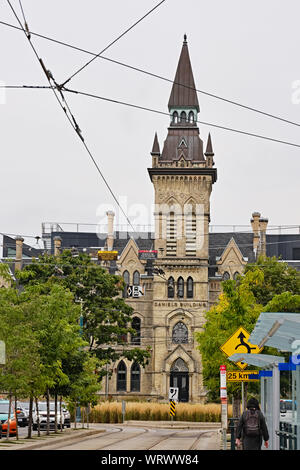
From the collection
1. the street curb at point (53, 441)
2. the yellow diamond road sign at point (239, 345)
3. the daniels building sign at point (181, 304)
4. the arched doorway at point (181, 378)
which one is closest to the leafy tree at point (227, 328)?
the street curb at point (53, 441)

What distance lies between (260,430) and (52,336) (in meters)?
17.3

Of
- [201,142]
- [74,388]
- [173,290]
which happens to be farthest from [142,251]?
[74,388]

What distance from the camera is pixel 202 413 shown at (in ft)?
185

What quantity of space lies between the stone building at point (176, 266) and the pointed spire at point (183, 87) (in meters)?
0.09

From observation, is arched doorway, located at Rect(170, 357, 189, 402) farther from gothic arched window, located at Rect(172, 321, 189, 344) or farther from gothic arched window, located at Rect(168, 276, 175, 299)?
gothic arched window, located at Rect(168, 276, 175, 299)

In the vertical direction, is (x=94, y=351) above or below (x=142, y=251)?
below

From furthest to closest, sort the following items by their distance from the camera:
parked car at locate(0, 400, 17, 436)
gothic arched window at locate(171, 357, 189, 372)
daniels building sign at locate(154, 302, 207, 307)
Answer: daniels building sign at locate(154, 302, 207, 307) < gothic arched window at locate(171, 357, 189, 372) < parked car at locate(0, 400, 17, 436)

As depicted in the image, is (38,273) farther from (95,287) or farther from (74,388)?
(74,388)

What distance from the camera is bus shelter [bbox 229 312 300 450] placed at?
1367cm

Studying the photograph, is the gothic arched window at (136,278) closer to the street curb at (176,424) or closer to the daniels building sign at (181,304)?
the daniels building sign at (181,304)

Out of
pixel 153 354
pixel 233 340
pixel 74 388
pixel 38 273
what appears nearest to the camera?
pixel 233 340

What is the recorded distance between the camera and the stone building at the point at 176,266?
245 feet

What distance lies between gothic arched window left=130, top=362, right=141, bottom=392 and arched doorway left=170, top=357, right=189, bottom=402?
3.57 metres

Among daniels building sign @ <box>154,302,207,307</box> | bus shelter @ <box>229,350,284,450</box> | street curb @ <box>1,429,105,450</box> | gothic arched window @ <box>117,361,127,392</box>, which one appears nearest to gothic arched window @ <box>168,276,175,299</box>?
daniels building sign @ <box>154,302,207,307</box>
